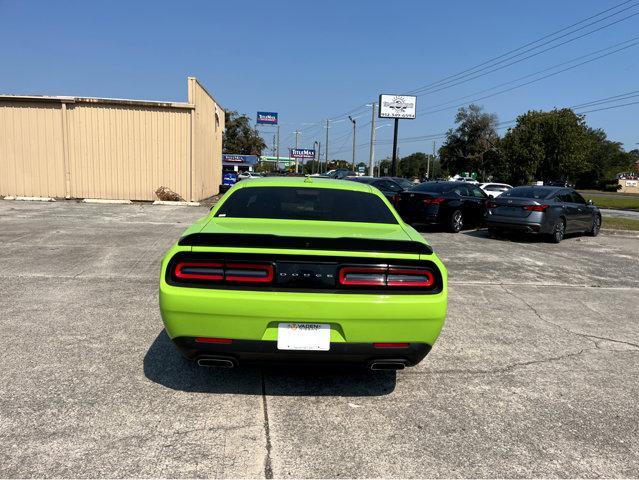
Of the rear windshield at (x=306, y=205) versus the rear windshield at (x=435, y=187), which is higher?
the rear windshield at (x=306, y=205)

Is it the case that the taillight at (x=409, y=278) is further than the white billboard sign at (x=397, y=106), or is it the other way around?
the white billboard sign at (x=397, y=106)

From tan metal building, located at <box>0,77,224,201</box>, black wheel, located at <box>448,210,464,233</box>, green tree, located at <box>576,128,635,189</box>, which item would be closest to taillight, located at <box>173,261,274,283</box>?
black wheel, located at <box>448,210,464,233</box>

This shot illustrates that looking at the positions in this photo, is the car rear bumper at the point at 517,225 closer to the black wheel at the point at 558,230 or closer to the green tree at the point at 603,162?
the black wheel at the point at 558,230

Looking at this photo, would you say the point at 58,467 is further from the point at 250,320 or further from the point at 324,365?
the point at 324,365

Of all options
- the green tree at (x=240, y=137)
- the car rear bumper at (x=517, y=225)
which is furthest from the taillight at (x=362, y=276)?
the green tree at (x=240, y=137)

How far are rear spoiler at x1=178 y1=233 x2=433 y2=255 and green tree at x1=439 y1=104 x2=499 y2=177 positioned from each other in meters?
87.0

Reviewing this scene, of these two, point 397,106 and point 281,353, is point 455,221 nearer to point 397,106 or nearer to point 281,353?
point 281,353

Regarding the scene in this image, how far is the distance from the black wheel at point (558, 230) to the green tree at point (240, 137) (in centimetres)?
7445

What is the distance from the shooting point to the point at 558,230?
12047 millimetres

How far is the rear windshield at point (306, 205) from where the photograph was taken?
3.99 meters

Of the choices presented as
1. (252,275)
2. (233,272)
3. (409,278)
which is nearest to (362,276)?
(409,278)

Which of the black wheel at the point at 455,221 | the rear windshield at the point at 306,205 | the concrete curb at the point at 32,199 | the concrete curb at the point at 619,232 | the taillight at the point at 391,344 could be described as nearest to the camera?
the taillight at the point at 391,344

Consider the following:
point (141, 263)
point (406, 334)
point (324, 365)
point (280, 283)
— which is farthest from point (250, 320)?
point (141, 263)

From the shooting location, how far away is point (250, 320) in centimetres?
295
